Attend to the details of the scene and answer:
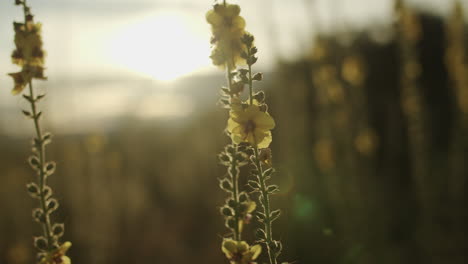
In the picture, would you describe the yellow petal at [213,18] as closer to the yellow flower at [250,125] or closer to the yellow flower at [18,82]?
the yellow flower at [250,125]

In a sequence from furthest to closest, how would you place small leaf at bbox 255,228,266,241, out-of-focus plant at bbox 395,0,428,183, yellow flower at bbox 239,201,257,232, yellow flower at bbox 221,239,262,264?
out-of-focus plant at bbox 395,0,428,183 → small leaf at bbox 255,228,266,241 → yellow flower at bbox 239,201,257,232 → yellow flower at bbox 221,239,262,264

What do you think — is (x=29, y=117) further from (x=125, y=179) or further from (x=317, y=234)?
(x=125, y=179)

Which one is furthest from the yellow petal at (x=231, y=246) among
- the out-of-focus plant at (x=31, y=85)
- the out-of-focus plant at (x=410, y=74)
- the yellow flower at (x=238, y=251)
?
the out-of-focus plant at (x=410, y=74)

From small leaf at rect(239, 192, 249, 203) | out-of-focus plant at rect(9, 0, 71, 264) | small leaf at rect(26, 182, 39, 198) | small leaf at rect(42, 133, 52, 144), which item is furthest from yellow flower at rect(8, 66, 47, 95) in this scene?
small leaf at rect(239, 192, 249, 203)

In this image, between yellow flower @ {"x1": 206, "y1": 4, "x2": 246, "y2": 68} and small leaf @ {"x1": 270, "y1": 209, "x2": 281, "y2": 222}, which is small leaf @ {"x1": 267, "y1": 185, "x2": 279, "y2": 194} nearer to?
small leaf @ {"x1": 270, "y1": 209, "x2": 281, "y2": 222}

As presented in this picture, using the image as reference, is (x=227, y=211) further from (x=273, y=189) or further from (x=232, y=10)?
(x=232, y=10)

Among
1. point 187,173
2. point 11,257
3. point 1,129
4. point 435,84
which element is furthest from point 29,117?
point 435,84
